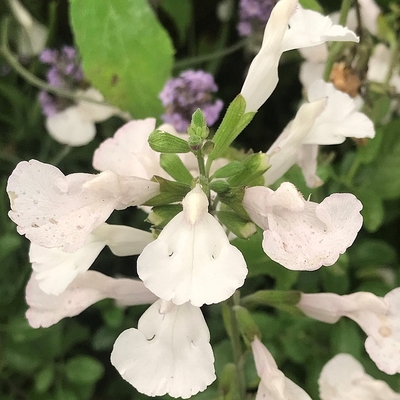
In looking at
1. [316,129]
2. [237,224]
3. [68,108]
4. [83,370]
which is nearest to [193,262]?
[237,224]

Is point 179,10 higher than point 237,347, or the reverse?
point 179,10

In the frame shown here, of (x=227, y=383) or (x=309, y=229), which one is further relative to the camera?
(x=227, y=383)

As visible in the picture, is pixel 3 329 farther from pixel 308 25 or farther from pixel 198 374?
pixel 308 25

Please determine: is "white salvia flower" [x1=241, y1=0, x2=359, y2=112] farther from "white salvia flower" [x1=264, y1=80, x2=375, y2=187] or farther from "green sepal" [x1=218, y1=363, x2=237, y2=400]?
"green sepal" [x1=218, y1=363, x2=237, y2=400]

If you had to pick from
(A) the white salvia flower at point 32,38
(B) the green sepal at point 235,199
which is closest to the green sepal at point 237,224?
(B) the green sepal at point 235,199

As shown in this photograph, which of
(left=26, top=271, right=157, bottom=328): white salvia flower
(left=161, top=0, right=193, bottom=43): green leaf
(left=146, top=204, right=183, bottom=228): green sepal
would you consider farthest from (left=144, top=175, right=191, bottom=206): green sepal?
(left=161, top=0, right=193, bottom=43): green leaf

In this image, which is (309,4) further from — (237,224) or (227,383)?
(227,383)
